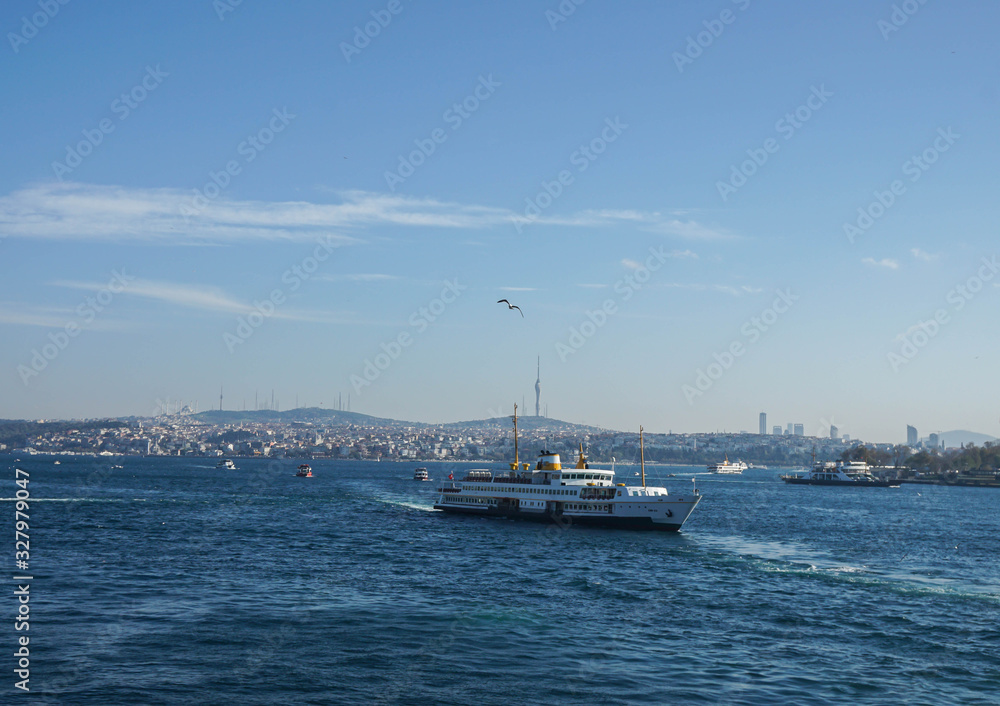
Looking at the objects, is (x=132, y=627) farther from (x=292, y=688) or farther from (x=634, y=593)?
(x=634, y=593)

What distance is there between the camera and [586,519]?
66.4 meters

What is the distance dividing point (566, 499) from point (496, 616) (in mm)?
37388

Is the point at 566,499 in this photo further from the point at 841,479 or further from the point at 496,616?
the point at 841,479

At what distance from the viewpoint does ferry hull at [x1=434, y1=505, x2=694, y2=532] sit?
210ft

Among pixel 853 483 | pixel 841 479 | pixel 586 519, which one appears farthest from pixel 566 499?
pixel 841 479

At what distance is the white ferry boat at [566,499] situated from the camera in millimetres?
63750

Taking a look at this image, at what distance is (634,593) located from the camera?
1486 inches

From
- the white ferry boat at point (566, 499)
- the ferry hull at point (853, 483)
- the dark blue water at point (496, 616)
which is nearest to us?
the dark blue water at point (496, 616)

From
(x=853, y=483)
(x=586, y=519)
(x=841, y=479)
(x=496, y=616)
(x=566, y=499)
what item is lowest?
(x=853, y=483)

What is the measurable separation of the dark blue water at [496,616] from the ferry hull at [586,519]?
1.18 m

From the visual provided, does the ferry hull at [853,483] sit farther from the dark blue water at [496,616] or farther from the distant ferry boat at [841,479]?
the dark blue water at [496,616]

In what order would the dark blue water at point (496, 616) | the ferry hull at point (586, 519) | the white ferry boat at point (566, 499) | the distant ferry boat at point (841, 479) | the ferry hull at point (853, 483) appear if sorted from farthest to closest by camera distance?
the distant ferry boat at point (841, 479), the ferry hull at point (853, 483), the ferry hull at point (586, 519), the white ferry boat at point (566, 499), the dark blue water at point (496, 616)

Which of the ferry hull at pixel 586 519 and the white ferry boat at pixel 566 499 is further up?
the white ferry boat at pixel 566 499

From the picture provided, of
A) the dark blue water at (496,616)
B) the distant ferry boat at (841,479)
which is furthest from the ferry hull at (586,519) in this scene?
the distant ferry boat at (841,479)
